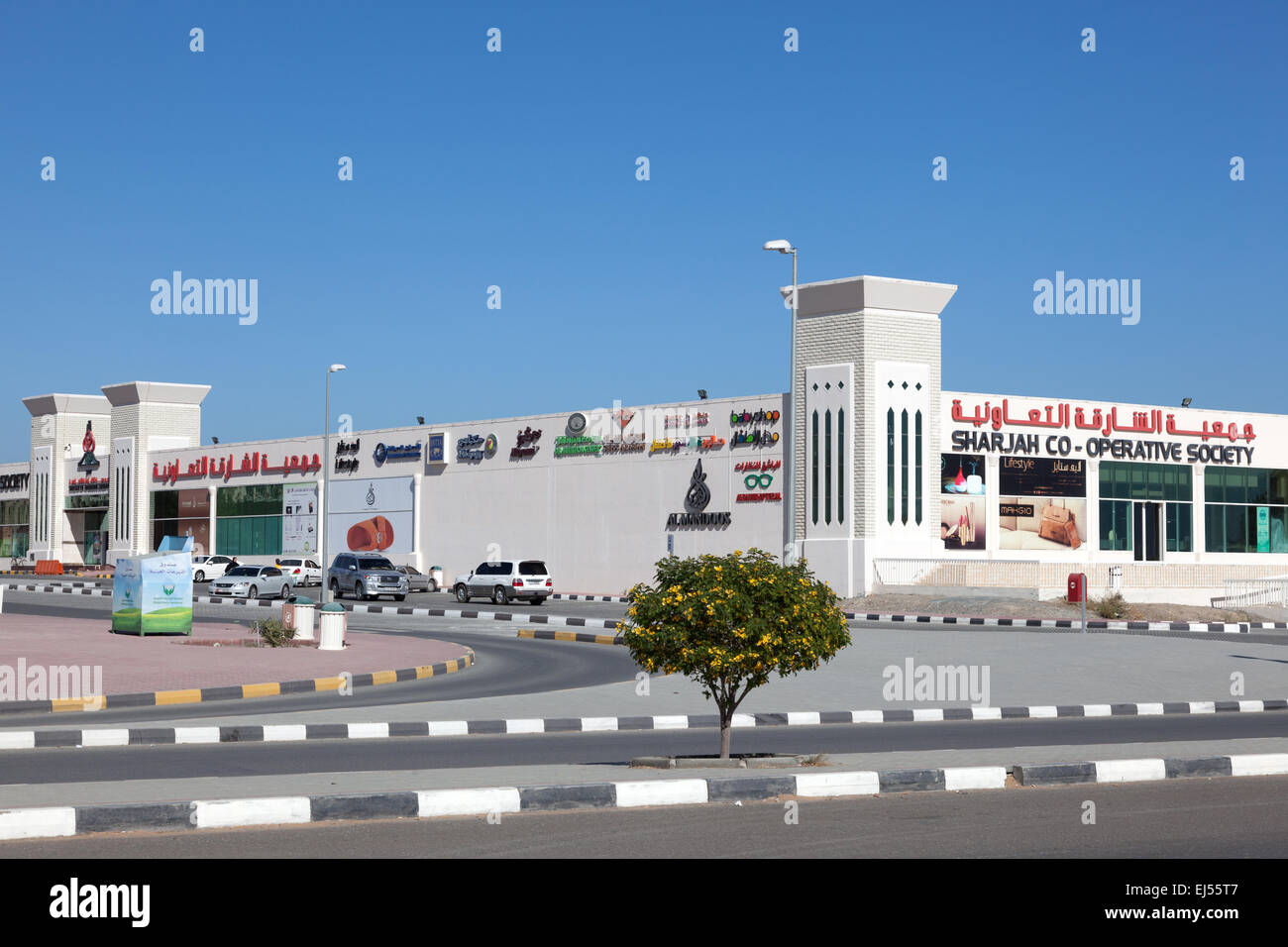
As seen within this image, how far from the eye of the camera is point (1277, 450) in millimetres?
59531

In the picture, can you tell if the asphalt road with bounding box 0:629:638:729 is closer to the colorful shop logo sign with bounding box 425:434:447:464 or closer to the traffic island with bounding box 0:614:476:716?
the traffic island with bounding box 0:614:476:716

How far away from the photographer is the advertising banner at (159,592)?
3027 centimetres

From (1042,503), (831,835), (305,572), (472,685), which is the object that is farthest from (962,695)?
(305,572)

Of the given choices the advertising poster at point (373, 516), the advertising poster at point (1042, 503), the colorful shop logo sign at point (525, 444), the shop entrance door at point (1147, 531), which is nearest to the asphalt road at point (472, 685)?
the advertising poster at point (1042, 503)

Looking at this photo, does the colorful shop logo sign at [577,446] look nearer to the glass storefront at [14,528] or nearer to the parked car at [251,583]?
the parked car at [251,583]

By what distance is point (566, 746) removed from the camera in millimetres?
15703

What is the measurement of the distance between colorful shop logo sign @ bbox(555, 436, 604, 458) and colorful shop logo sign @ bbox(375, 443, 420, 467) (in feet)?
31.8

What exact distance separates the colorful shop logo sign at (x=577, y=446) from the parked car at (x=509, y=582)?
7.14 meters

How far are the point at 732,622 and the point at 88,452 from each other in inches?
3280

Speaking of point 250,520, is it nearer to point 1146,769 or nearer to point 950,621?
point 950,621

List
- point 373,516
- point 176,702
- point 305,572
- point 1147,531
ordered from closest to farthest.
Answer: point 176,702
point 1147,531
point 305,572
point 373,516
